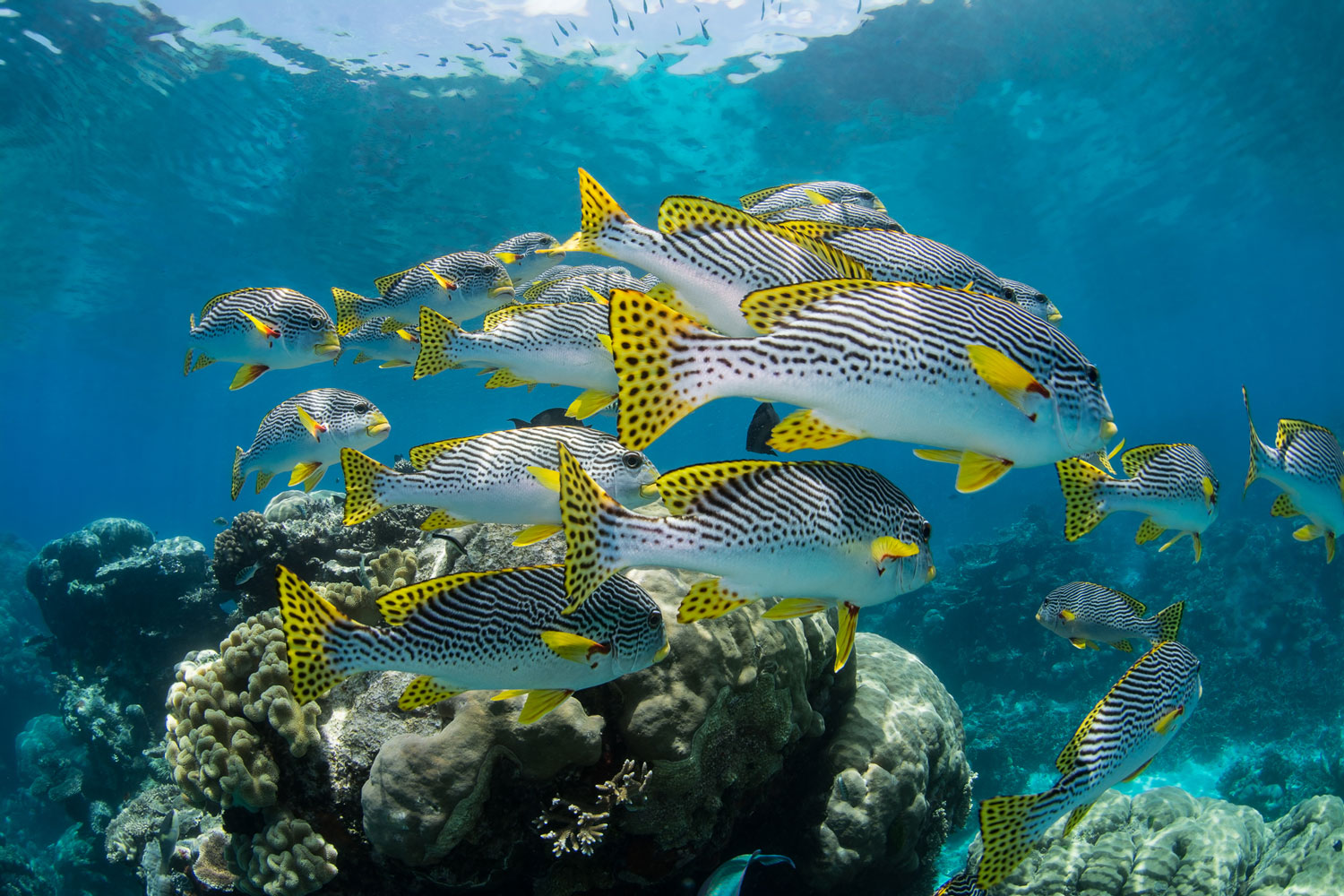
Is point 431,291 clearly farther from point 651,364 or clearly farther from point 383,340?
point 651,364

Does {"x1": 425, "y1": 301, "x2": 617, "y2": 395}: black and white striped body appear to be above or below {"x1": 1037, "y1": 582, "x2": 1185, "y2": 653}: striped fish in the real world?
above

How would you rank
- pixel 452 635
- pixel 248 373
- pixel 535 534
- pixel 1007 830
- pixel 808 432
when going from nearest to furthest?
pixel 808 432 → pixel 452 635 → pixel 1007 830 → pixel 535 534 → pixel 248 373

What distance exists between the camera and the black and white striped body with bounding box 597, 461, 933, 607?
2.16m

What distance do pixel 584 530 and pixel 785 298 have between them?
0.98m

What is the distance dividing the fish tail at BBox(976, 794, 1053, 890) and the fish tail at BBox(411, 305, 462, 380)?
3647 mm

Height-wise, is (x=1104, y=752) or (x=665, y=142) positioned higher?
(x=665, y=142)

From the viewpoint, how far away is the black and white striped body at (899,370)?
6.05 feet

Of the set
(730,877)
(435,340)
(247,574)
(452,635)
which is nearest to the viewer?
(452,635)

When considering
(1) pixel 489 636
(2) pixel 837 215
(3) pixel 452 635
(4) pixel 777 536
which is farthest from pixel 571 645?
(2) pixel 837 215

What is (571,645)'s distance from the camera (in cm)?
244

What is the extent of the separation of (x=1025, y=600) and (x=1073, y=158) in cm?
2035

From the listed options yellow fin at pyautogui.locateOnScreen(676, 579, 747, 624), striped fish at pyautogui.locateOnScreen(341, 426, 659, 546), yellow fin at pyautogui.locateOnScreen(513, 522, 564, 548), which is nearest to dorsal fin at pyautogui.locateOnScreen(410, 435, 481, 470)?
striped fish at pyautogui.locateOnScreen(341, 426, 659, 546)

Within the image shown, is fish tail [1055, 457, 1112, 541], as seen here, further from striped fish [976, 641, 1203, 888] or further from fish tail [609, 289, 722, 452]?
fish tail [609, 289, 722, 452]

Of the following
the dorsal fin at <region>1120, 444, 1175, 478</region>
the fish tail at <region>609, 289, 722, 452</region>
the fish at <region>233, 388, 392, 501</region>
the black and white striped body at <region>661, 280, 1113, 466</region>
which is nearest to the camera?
the fish tail at <region>609, 289, 722, 452</region>
